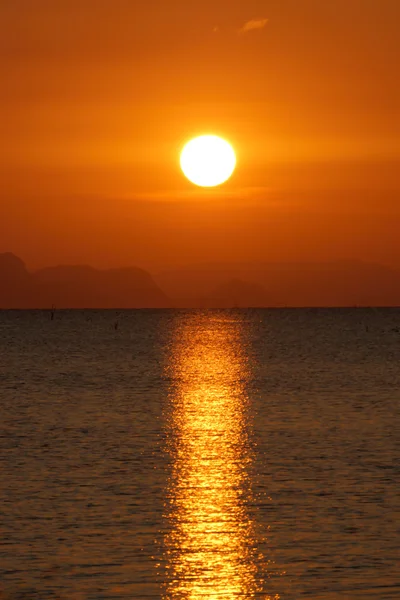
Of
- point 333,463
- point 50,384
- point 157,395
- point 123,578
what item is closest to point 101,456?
point 333,463

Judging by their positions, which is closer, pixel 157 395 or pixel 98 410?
pixel 98 410

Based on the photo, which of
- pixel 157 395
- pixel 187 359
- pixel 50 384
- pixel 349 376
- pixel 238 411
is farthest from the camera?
pixel 187 359

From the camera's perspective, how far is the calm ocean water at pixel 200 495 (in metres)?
28.4

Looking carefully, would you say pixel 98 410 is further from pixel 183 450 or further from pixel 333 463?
pixel 333 463

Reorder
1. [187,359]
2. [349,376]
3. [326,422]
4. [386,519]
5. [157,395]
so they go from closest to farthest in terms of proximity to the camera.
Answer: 1. [386,519]
2. [326,422]
3. [157,395]
4. [349,376]
5. [187,359]

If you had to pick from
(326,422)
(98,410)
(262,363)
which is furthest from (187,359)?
(326,422)

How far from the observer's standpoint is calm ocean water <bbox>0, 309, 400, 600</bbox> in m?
28.4

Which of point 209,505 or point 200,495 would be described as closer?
point 209,505

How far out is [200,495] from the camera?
3969 cm

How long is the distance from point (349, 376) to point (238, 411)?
40275 millimetres

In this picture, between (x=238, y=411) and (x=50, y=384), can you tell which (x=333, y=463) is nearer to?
(x=238, y=411)

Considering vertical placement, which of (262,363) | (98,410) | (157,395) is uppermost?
(262,363)

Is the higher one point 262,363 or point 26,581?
point 262,363

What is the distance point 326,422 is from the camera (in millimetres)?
64812
